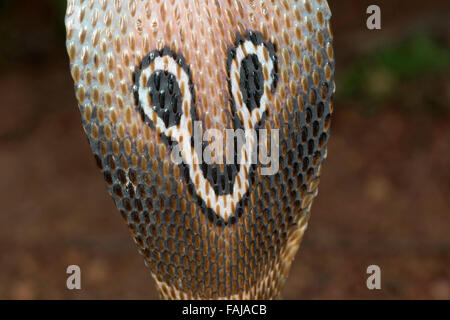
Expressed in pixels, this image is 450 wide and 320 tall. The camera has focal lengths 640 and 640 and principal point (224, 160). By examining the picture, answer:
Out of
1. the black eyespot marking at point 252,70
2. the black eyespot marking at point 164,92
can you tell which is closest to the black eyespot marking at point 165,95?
the black eyespot marking at point 164,92

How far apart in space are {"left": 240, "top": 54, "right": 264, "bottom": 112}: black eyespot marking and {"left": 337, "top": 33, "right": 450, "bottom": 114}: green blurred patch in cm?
281

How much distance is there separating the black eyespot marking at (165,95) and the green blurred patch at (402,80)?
2909mm

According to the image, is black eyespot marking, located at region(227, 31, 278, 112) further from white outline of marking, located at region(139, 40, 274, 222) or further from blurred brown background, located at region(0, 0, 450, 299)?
blurred brown background, located at region(0, 0, 450, 299)

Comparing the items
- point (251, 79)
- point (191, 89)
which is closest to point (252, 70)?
point (251, 79)

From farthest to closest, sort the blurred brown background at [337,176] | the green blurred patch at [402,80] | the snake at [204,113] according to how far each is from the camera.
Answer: the green blurred patch at [402,80] < the blurred brown background at [337,176] < the snake at [204,113]

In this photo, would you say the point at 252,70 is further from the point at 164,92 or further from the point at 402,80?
the point at 402,80

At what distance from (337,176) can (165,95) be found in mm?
2424

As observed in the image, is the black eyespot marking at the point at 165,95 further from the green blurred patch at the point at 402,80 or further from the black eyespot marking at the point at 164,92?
the green blurred patch at the point at 402,80

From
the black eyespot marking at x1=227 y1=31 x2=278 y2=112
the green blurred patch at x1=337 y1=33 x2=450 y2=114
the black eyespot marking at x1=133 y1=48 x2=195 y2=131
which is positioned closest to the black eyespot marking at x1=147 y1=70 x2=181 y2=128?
the black eyespot marking at x1=133 y1=48 x2=195 y2=131


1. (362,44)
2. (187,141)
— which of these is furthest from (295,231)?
(362,44)

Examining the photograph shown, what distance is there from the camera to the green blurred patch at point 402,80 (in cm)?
406

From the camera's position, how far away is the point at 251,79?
1.43 metres

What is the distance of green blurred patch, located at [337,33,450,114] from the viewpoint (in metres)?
4.06

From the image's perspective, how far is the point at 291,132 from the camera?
5.02ft
